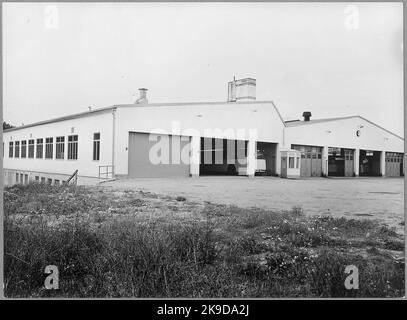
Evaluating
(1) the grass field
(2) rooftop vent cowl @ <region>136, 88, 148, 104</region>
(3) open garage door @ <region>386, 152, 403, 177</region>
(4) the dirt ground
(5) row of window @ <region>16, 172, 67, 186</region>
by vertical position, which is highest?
(2) rooftop vent cowl @ <region>136, 88, 148, 104</region>

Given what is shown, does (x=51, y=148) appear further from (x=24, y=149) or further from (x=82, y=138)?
(x=82, y=138)

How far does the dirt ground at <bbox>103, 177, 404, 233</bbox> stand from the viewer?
2186 millimetres

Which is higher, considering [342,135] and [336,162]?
[342,135]

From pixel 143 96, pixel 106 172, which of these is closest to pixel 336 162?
pixel 143 96

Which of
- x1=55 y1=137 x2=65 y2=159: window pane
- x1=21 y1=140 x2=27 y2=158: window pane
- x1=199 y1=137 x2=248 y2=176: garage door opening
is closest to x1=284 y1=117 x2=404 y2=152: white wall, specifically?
x1=199 y1=137 x2=248 y2=176: garage door opening

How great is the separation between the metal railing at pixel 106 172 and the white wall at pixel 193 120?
0.05m

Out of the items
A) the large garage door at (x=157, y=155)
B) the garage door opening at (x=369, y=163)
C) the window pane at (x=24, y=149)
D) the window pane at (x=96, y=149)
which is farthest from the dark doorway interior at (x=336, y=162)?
the window pane at (x=24, y=149)

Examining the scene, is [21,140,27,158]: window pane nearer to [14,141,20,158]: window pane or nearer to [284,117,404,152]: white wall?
[14,141,20,158]: window pane

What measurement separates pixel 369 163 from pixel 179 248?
167cm

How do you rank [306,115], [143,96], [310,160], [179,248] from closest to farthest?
[179,248] → [143,96] → [306,115] → [310,160]

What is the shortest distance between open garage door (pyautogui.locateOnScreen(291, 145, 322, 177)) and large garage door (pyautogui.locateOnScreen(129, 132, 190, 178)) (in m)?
0.96

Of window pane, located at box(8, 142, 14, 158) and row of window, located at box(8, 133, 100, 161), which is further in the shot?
row of window, located at box(8, 133, 100, 161)

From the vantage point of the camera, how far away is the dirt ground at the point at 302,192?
7.17ft

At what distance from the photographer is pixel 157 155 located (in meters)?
2.21
